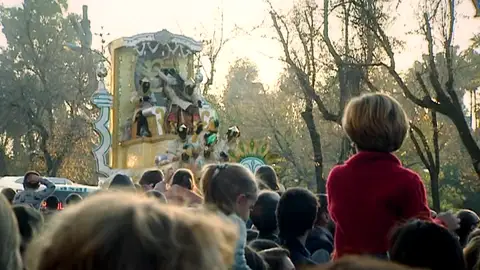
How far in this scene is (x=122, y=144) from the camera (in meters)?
25.9

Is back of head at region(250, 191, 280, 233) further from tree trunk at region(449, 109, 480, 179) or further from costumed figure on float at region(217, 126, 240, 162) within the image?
costumed figure on float at region(217, 126, 240, 162)

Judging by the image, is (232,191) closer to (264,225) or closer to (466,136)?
(264,225)

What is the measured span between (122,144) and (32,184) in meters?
16.9

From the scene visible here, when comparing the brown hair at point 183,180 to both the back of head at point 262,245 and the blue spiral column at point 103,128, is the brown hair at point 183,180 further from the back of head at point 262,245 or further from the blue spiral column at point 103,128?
the blue spiral column at point 103,128

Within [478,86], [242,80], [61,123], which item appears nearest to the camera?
[478,86]

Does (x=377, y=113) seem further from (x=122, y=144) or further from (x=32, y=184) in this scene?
(x=122, y=144)

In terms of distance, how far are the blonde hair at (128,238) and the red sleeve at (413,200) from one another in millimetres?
2029

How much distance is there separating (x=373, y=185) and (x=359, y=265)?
2.32 metres

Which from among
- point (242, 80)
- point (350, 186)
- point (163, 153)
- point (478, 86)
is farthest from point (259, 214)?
point (242, 80)

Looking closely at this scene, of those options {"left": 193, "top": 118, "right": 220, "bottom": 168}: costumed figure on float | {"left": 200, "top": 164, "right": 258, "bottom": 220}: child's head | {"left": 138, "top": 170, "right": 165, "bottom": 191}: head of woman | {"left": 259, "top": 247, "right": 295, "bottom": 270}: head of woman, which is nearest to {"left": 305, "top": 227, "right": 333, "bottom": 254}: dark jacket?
{"left": 259, "top": 247, "right": 295, "bottom": 270}: head of woman

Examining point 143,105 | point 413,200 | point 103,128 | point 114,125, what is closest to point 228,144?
point 143,105

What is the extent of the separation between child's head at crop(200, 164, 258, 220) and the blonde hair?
222 cm

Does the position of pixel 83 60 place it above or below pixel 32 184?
above

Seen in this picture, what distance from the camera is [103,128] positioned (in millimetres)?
25234
